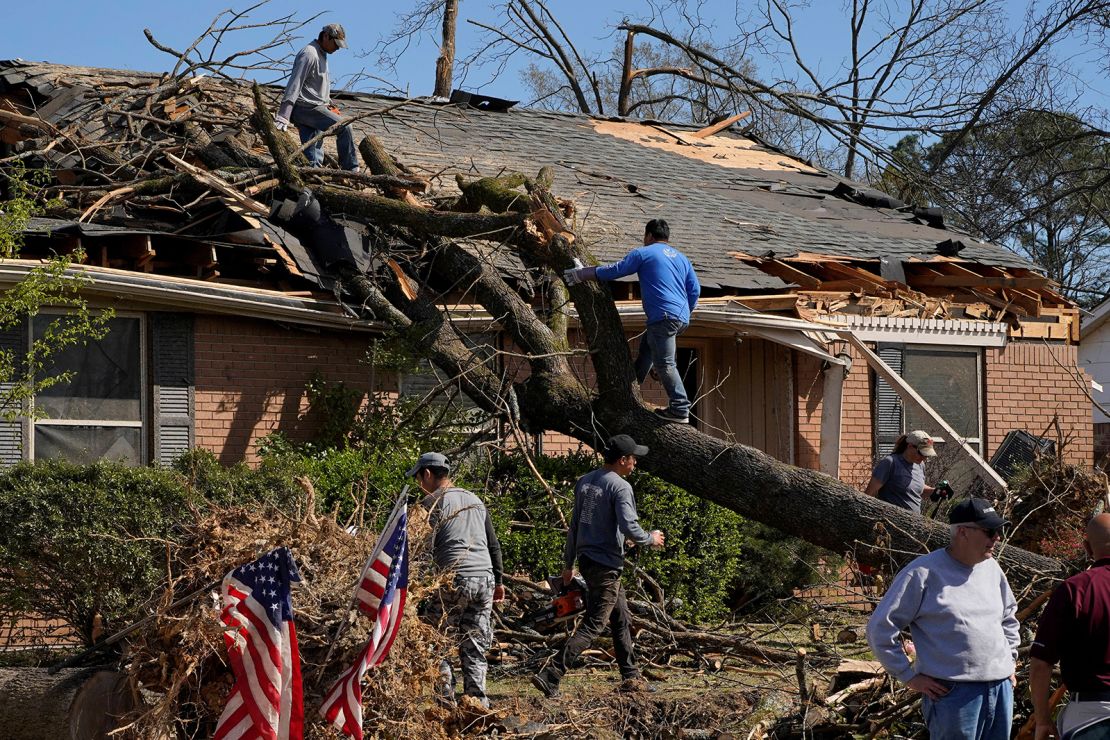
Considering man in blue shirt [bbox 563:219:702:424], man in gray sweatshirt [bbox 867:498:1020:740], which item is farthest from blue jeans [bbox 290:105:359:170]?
man in gray sweatshirt [bbox 867:498:1020:740]

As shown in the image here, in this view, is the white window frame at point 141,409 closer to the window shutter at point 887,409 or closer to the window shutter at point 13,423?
the window shutter at point 13,423

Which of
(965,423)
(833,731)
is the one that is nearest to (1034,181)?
(965,423)

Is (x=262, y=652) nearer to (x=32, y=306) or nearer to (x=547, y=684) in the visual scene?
(x=547, y=684)

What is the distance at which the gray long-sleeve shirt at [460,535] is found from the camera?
8148 mm

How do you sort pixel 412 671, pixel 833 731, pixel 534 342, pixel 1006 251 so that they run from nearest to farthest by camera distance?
pixel 412 671, pixel 833 731, pixel 534 342, pixel 1006 251

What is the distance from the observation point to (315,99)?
528 inches

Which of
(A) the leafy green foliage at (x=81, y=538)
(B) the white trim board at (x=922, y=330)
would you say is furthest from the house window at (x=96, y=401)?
(B) the white trim board at (x=922, y=330)

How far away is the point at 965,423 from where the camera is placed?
15148 mm

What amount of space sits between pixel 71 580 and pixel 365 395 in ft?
12.6

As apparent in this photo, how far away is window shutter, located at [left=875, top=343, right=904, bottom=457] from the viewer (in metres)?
14.6

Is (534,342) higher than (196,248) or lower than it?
lower

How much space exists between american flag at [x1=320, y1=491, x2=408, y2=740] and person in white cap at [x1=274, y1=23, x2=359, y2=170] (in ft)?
24.2

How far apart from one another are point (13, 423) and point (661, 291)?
5.50 metres

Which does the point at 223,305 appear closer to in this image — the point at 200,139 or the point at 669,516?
the point at 200,139
